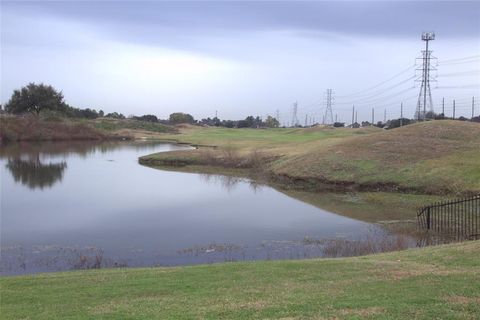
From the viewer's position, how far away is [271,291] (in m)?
9.88

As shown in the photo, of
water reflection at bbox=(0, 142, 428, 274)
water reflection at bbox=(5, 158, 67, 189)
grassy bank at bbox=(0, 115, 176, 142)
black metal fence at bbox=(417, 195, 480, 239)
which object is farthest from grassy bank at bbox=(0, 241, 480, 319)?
grassy bank at bbox=(0, 115, 176, 142)

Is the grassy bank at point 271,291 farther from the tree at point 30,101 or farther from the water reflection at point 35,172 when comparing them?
the tree at point 30,101

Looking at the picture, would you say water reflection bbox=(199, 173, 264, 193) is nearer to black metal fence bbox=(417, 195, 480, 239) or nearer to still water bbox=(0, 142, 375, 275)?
still water bbox=(0, 142, 375, 275)

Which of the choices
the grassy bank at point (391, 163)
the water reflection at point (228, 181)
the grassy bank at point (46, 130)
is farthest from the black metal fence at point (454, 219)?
the grassy bank at point (46, 130)

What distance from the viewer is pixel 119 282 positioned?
1157cm

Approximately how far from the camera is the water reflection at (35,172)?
3884 centimetres

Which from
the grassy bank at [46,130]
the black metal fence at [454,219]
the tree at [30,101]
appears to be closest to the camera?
the black metal fence at [454,219]

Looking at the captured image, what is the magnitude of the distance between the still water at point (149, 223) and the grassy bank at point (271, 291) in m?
4.73

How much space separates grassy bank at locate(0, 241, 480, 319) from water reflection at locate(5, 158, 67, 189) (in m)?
26.9

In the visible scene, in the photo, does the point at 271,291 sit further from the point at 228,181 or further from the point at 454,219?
the point at 228,181

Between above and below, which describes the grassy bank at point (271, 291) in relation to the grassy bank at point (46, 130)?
below

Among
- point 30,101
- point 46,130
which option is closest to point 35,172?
point 46,130

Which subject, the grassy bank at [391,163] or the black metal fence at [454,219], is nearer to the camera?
the black metal fence at [454,219]

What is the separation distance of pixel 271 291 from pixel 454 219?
16.4 metres
